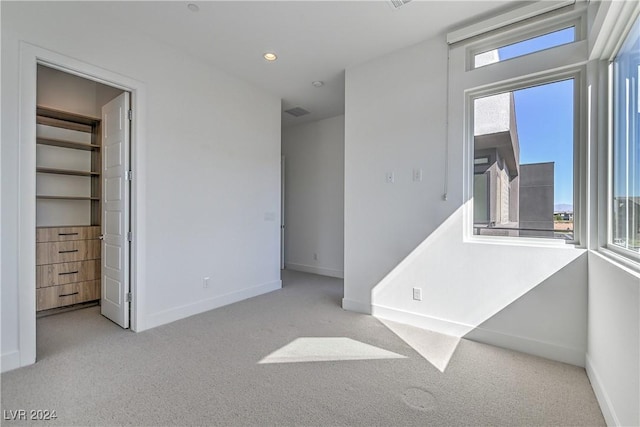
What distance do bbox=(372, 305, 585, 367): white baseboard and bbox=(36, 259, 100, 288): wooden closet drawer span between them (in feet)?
11.4

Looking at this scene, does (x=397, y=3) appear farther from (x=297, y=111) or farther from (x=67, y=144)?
(x=67, y=144)

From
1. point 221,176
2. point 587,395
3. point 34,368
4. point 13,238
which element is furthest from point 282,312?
point 587,395

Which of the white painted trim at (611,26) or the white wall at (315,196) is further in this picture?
the white wall at (315,196)

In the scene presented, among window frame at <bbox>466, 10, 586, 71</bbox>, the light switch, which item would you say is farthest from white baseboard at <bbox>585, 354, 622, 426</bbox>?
window frame at <bbox>466, 10, 586, 71</bbox>

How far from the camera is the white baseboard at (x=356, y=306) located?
348cm

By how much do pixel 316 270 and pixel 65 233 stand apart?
151 inches

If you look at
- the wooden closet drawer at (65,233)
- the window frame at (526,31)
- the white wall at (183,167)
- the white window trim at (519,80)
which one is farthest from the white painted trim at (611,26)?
the wooden closet drawer at (65,233)

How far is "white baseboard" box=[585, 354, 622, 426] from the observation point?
1588mm

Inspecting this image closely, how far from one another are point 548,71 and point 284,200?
477 centimetres

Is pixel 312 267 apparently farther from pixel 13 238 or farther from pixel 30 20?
pixel 30 20

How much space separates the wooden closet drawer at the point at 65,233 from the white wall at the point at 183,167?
48.8 inches

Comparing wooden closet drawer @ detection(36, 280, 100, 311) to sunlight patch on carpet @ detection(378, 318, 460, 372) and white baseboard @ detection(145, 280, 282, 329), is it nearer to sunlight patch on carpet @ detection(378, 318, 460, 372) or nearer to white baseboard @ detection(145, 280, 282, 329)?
white baseboard @ detection(145, 280, 282, 329)

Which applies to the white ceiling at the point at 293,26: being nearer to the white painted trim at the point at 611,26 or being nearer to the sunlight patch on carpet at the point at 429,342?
the white painted trim at the point at 611,26

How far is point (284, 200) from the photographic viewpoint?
20.7 ft
